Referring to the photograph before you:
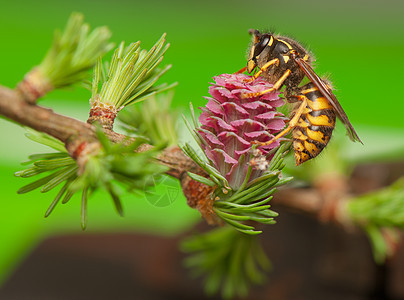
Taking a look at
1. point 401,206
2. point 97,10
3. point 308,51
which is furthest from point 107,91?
point 97,10

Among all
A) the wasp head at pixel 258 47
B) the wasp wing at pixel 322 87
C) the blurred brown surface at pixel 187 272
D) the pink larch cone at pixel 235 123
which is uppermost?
the wasp head at pixel 258 47

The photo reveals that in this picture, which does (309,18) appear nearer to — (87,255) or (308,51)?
(87,255)

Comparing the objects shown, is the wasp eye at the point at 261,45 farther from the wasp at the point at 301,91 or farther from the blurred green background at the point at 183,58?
the blurred green background at the point at 183,58

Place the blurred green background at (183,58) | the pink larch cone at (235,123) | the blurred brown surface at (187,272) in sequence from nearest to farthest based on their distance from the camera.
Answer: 1. the pink larch cone at (235,123)
2. the blurred brown surface at (187,272)
3. the blurred green background at (183,58)

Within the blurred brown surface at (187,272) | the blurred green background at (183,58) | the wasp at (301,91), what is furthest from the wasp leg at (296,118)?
the blurred green background at (183,58)

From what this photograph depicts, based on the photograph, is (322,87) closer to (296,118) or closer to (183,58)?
(296,118)
